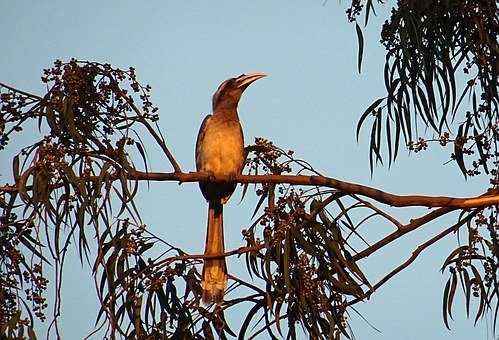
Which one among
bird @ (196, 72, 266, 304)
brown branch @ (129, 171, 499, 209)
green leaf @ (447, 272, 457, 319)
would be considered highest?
bird @ (196, 72, 266, 304)

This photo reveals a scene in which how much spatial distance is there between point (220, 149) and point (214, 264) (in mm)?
1131

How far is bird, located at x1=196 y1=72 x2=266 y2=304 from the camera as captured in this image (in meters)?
5.47

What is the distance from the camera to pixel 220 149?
223 inches

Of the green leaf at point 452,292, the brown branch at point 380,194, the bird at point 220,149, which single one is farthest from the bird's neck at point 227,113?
the green leaf at point 452,292

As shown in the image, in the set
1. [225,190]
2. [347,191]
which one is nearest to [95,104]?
[347,191]

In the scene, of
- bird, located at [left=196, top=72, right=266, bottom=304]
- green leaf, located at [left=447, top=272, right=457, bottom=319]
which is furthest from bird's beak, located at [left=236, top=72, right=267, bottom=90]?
green leaf, located at [left=447, top=272, right=457, bottom=319]

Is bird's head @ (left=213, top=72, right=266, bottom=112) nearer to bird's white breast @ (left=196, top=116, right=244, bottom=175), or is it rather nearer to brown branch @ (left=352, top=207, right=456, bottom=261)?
bird's white breast @ (left=196, top=116, right=244, bottom=175)

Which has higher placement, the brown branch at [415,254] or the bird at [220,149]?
the bird at [220,149]

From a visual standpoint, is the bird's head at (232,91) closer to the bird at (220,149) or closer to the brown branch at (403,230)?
the bird at (220,149)

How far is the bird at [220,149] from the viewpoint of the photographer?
5473 millimetres

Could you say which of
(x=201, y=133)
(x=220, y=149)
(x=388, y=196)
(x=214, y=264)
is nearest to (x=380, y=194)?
(x=388, y=196)

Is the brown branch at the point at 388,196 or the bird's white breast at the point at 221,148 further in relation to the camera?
the bird's white breast at the point at 221,148

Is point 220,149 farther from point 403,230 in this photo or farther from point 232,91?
point 403,230

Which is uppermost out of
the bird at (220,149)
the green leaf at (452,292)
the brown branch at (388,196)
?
the bird at (220,149)
